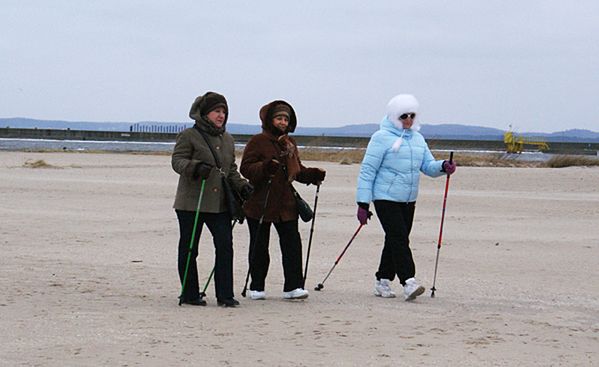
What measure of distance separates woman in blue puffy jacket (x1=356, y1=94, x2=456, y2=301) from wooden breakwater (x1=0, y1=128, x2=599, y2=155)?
56.8m

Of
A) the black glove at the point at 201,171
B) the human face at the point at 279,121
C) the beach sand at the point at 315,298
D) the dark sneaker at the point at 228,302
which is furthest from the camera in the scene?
the human face at the point at 279,121

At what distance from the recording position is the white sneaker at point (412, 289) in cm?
927

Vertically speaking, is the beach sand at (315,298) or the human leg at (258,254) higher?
the human leg at (258,254)

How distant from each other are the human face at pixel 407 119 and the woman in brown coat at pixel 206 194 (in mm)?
1531

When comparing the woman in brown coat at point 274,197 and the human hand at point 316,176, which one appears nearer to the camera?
the woman in brown coat at point 274,197

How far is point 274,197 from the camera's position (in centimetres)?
936

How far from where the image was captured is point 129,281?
10250mm

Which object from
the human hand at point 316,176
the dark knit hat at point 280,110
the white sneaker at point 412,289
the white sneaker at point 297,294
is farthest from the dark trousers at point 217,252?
the white sneaker at point 412,289

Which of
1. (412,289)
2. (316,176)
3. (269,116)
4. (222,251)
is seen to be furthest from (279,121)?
(412,289)

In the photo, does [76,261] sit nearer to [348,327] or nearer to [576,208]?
[348,327]

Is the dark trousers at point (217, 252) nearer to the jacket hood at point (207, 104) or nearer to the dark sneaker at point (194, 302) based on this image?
the dark sneaker at point (194, 302)

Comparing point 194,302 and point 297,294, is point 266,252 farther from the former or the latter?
point 194,302

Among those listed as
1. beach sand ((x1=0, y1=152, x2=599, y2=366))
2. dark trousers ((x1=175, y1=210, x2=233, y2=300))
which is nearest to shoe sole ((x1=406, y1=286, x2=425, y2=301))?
beach sand ((x1=0, y1=152, x2=599, y2=366))

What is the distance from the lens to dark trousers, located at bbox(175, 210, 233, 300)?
898cm
